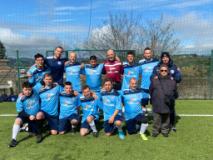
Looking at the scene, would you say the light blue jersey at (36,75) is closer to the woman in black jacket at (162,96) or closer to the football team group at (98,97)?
the football team group at (98,97)

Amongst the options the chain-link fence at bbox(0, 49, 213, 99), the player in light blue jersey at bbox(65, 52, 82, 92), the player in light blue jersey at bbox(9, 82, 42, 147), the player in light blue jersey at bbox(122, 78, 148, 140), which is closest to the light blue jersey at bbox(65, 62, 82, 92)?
the player in light blue jersey at bbox(65, 52, 82, 92)

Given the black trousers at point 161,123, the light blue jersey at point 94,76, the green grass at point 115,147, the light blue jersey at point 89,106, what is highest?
the light blue jersey at point 94,76

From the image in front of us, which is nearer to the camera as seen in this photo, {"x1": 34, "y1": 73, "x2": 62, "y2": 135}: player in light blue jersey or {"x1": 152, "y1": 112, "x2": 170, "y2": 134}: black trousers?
{"x1": 152, "y1": 112, "x2": 170, "y2": 134}: black trousers

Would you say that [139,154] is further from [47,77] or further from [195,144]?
[47,77]

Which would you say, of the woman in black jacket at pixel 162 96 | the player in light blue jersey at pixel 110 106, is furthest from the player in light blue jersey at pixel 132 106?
the woman in black jacket at pixel 162 96

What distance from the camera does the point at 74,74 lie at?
802cm

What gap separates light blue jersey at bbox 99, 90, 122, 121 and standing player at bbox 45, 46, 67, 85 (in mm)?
1277

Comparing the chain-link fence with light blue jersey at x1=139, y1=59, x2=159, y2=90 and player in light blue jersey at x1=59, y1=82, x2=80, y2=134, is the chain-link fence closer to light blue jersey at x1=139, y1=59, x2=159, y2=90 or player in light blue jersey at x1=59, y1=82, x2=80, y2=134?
light blue jersey at x1=139, y1=59, x2=159, y2=90

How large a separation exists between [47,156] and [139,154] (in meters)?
1.61

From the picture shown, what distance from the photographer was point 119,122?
7.02m

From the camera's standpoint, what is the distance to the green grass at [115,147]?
5719 mm

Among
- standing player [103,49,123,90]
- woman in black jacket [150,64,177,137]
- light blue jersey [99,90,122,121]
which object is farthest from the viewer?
standing player [103,49,123,90]

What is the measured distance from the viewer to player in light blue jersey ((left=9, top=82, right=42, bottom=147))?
22.4 feet

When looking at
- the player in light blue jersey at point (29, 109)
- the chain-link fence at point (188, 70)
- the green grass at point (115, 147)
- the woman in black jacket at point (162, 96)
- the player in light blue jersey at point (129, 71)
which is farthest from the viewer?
the chain-link fence at point (188, 70)
